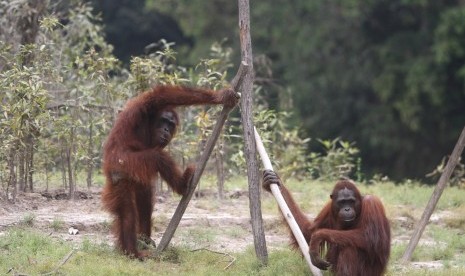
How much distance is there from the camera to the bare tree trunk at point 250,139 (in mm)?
7883

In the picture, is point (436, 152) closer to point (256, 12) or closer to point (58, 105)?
point (256, 12)

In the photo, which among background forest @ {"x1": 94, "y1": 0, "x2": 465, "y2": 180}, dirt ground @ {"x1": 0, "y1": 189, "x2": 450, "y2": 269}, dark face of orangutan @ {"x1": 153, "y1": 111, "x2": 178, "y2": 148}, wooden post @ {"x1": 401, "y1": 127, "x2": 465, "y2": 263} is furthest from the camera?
background forest @ {"x1": 94, "y1": 0, "x2": 465, "y2": 180}

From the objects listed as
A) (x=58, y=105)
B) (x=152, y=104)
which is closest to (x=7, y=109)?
(x=58, y=105)

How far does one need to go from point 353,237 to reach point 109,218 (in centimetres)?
248

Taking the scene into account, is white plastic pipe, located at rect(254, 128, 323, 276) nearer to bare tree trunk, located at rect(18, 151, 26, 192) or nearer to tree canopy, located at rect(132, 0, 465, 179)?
bare tree trunk, located at rect(18, 151, 26, 192)

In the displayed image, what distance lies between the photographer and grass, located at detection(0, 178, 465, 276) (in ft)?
25.0

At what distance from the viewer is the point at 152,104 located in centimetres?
825

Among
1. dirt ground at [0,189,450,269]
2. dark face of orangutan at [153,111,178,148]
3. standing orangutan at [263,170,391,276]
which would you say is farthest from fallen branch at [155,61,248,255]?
standing orangutan at [263,170,391,276]

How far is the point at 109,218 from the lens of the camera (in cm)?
924

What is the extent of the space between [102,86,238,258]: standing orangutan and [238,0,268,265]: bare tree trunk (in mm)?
136

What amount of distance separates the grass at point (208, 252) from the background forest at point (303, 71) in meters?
1.35

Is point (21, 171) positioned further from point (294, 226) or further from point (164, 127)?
point (294, 226)

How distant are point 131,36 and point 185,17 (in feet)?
12.2

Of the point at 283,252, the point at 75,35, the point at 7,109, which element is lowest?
the point at 283,252
